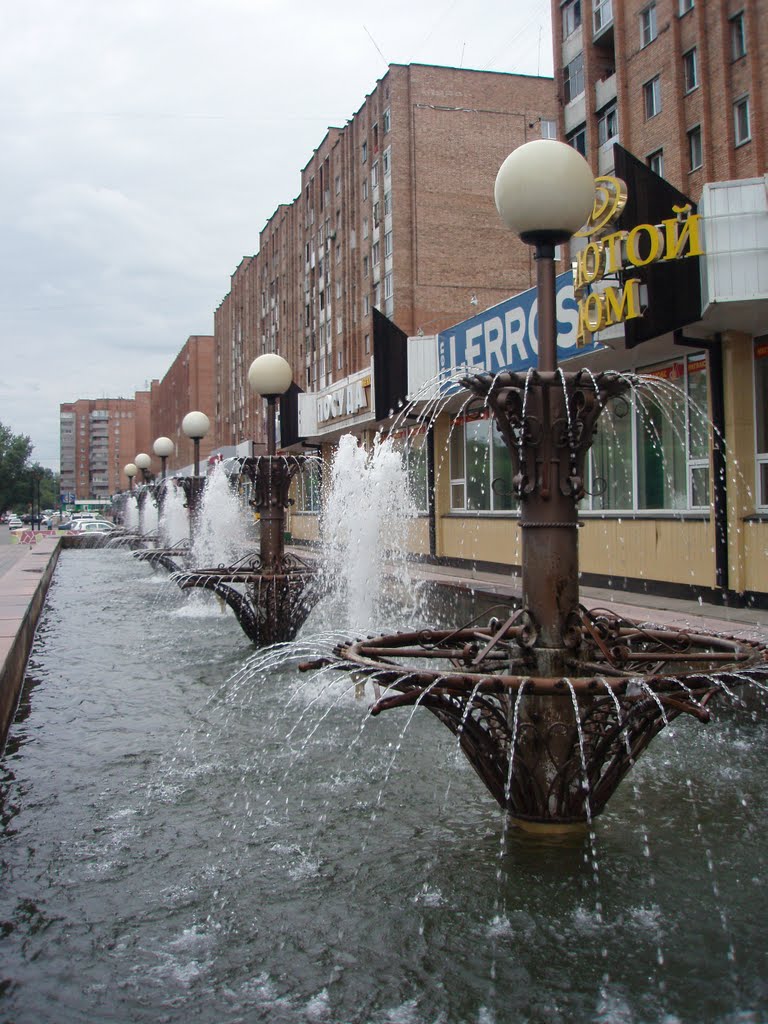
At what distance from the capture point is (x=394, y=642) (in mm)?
4770

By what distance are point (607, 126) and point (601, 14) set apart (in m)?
2.76

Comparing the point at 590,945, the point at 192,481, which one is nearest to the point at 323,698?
the point at 590,945

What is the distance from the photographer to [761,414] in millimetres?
11648

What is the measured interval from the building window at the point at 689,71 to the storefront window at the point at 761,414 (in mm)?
12174

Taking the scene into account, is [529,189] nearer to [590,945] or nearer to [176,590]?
[590,945]

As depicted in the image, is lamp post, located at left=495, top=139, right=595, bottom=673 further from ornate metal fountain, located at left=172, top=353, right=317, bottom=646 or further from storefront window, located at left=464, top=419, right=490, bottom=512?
storefront window, located at left=464, top=419, right=490, bottom=512

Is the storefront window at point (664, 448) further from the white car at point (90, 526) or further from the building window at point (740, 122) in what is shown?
the white car at point (90, 526)

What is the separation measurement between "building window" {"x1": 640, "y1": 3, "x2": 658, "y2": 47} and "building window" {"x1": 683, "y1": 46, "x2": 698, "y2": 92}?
3.86 ft

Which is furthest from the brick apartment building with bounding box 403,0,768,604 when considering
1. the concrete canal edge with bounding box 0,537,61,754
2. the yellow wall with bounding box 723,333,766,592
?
the concrete canal edge with bounding box 0,537,61,754

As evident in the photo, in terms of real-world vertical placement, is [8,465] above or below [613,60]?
below

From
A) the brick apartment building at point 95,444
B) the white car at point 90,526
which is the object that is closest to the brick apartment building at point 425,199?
the white car at point 90,526

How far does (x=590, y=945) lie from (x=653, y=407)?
11.1 m

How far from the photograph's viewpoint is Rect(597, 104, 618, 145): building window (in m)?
24.1

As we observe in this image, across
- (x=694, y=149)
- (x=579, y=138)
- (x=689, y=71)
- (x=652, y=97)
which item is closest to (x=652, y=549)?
(x=694, y=149)
